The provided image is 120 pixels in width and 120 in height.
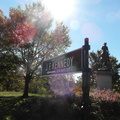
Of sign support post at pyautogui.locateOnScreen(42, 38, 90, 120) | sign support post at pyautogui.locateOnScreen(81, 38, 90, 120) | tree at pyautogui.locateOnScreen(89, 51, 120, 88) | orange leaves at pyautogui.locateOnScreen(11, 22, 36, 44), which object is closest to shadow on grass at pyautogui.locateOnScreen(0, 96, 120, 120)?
sign support post at pyautogui.locateOnScreen(81, 38, 90, 120)

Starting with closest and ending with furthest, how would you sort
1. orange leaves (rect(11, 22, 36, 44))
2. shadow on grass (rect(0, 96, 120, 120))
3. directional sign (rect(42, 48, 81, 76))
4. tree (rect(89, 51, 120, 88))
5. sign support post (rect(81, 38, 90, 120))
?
sign support post (rect(81, 38, 90, 120))
directional sign (rect(42, 48, 81, 76))
shadow on grass (rect(0, 96, 120, 120))
orange leaves (rect(11, 22, 36, 44))
tree (rect(89, 51, 120, 88))

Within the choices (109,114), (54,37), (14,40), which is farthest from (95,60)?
(109,114)

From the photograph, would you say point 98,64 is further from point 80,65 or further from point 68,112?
point 80,65

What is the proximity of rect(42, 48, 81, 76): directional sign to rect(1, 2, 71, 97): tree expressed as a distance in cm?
800

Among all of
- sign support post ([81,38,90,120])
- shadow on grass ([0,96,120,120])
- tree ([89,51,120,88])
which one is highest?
tree ([89,51,120,88])

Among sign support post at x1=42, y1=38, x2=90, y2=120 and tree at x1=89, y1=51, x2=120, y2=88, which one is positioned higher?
tree at x1=89, y1=51, x2=120, y2=88

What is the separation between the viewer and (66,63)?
149 inches

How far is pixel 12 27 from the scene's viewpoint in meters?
11.7

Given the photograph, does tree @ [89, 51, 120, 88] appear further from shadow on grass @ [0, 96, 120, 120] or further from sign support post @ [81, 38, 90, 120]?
sign support post @ [81, 38, 90, 120]

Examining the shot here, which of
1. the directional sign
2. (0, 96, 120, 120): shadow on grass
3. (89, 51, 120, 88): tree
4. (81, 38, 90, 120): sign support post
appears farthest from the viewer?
(89, 51, 120, 88): tree

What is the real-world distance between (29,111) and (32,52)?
9124mm

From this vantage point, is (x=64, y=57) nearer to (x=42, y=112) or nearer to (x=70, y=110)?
(x=70, y=110)

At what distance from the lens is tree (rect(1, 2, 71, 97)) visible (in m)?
11.7

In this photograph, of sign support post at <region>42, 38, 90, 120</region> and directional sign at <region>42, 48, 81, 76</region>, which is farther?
directional sign at <region>42, 48, 81, 76</region>
